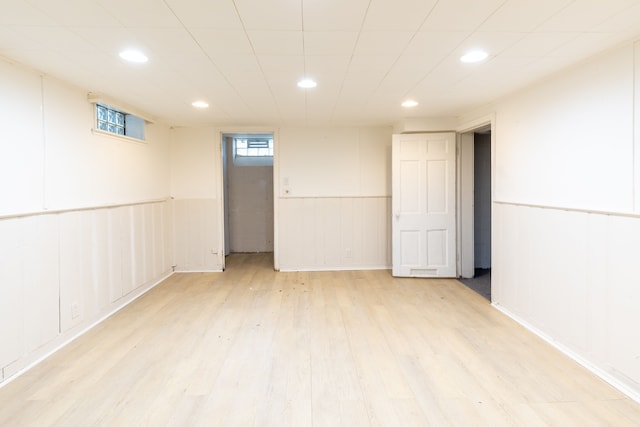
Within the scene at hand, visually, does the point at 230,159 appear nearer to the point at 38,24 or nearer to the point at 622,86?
the point at 38,24

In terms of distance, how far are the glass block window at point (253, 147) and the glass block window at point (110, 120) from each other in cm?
311

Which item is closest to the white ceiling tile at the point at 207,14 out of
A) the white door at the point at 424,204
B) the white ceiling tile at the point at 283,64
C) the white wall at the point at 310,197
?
the white ceiling tile at the point at 283,64

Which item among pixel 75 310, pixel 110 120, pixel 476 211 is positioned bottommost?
pixel 75 310

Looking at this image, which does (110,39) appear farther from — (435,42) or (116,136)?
(435,42)

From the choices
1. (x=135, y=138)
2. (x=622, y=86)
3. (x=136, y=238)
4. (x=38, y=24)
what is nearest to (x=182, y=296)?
(x=136, y=238)

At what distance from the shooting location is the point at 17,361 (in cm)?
243

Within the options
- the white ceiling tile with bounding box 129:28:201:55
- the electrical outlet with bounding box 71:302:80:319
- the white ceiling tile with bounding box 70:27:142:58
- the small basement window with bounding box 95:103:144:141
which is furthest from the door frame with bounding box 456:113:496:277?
the electrical outlet with bounding box 71:302:80:319

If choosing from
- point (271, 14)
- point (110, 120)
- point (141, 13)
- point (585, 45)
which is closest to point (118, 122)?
point (110, 120)

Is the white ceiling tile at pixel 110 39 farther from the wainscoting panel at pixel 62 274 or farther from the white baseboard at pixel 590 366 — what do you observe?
the white baseboard at pixel 590 366

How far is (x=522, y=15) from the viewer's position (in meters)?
1.92

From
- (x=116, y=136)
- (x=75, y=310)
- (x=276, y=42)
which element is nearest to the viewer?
(x=276, y=42)

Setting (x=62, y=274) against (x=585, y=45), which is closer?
(x=585, y=45)

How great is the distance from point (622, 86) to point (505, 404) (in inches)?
85.7

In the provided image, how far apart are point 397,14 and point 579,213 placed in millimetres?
2013
